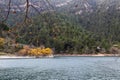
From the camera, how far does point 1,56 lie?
539ft

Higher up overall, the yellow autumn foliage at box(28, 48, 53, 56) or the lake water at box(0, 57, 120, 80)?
the yellow autumn foliage at box(28, 48, 53, 56)

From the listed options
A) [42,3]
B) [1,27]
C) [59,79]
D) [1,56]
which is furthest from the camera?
[1,56]

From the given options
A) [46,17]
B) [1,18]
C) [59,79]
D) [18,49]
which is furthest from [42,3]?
[18,49]

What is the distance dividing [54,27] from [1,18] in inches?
48.9

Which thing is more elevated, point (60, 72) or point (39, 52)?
point (39, 52)

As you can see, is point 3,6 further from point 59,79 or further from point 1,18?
point 59,79

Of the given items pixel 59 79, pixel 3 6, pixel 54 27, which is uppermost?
pixel 3 6

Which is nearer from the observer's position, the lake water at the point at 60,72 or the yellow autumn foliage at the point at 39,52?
the lake water at the point at 60,72

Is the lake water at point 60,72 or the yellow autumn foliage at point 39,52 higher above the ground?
the yellow autumn foliage at point 39,52

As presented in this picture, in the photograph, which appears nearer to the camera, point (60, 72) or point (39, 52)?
point (60, 72)

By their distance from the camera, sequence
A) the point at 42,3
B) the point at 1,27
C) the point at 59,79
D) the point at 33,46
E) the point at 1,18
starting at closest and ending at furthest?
the point at 1,18 < the point at 42,3 < the point at 1,27 < the point at 59,79 < the point at 33,46

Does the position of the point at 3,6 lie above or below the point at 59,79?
above

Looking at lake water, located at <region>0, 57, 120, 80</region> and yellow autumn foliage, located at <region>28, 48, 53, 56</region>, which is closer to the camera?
lake water, located at <region>0, 57, 120, 80</region>

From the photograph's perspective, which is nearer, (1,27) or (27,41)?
(1,27)
